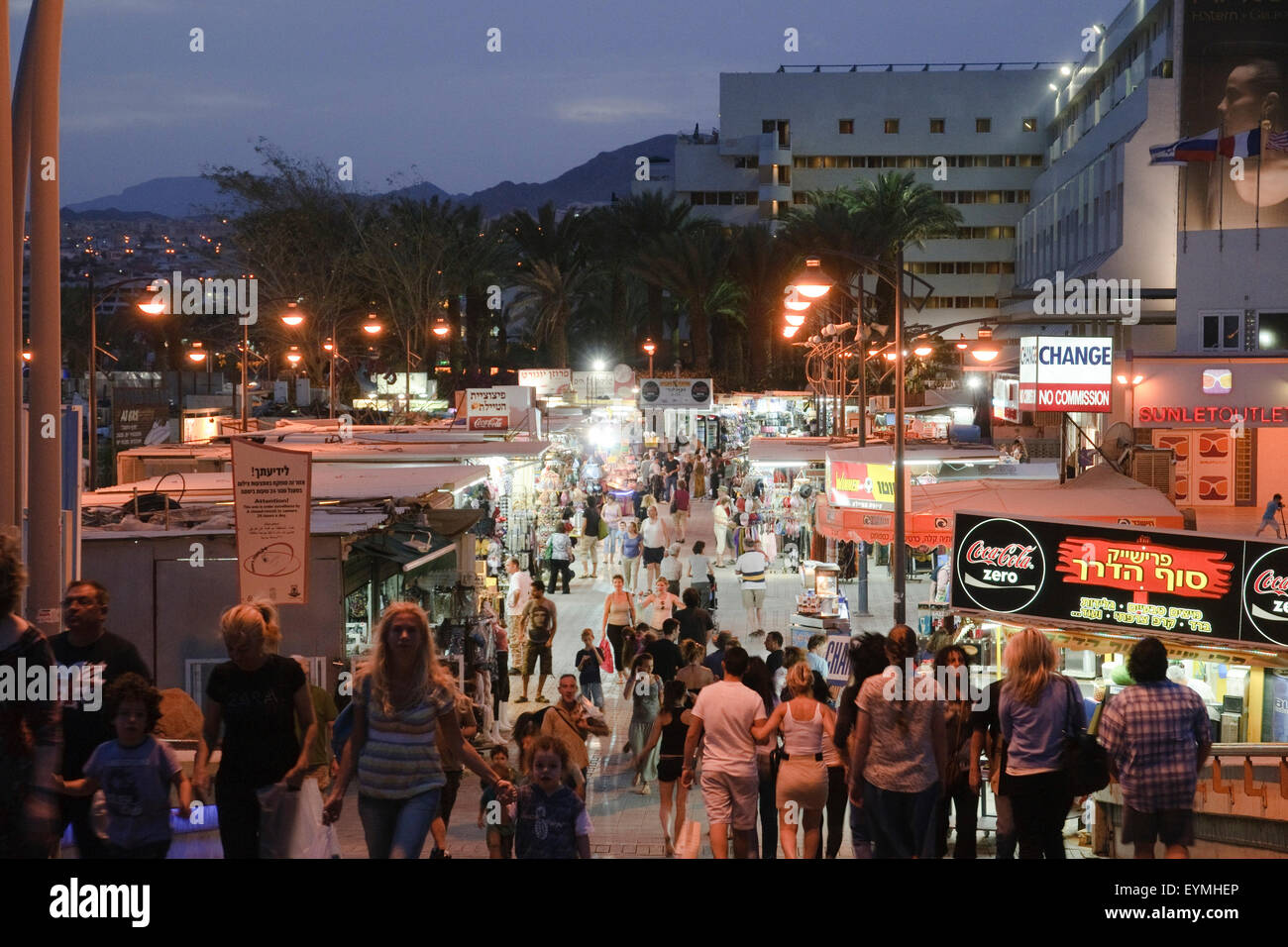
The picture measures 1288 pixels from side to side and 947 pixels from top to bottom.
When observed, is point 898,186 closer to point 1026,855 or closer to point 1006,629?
point 1006,629

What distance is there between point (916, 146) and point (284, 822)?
296 feet

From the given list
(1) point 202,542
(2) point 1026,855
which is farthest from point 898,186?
(2) point 1026,855

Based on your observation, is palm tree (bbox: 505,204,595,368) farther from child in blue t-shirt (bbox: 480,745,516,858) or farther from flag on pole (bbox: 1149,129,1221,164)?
child in blue t-shirt (bbox: 480,745,516,858)

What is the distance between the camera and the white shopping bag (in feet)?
18.0

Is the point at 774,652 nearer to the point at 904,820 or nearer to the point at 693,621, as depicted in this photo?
the point at 693,621

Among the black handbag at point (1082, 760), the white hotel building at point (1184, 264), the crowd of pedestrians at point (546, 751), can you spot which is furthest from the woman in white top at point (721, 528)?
the black handbag at point (1082, 760)

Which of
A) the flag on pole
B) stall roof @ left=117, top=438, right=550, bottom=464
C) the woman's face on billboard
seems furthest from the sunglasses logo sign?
stall roof @ left=117, top=438, right=550, bottom=464

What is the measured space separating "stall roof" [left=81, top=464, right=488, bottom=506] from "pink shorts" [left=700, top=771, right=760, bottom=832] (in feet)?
26.1

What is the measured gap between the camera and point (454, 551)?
16.8 m
